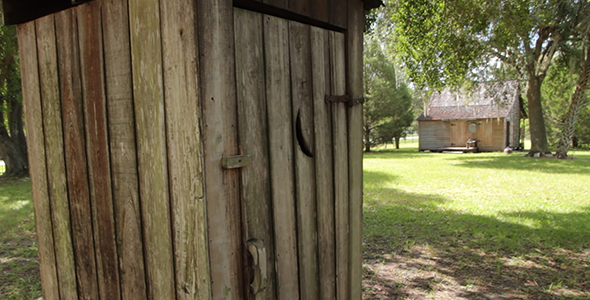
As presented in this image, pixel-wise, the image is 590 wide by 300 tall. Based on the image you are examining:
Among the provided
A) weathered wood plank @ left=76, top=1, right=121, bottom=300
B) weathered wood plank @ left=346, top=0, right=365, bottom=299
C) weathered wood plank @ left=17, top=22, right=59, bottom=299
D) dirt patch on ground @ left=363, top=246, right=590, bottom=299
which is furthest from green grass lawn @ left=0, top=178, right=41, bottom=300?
dirt patch on ground @ left=363, top=246, right=590, bottom=299

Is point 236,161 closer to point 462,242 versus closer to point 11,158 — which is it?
point 462,242

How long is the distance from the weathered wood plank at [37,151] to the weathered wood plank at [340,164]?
1732 mm

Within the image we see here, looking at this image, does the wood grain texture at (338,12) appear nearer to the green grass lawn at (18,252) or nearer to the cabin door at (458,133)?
the green grass lawn at (18,252)

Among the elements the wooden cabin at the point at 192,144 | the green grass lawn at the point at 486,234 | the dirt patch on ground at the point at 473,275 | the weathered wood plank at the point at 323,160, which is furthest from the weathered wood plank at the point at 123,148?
the green grass lawn at the point at 486,234

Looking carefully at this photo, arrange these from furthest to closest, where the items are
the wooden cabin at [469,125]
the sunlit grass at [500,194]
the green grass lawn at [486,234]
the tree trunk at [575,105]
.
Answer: the wooden cabin at [469,125], the tree trunk at [575,105], the sunlit grass at [500,194], the green grass lawn at [486,234]

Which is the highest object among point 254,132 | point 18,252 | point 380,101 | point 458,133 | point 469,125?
point 380,101

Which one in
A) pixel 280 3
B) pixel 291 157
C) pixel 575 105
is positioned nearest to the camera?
pixel 280 3

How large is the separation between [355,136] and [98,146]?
1569 millimetres

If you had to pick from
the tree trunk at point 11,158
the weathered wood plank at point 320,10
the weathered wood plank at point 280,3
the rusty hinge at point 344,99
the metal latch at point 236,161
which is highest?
the weathered wood plank at point 320,10

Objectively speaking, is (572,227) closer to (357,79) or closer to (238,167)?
(357,79)

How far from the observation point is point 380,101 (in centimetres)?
2636

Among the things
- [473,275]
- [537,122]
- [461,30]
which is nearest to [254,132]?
[473,275]

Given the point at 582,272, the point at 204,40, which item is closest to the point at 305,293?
the point at 204,40

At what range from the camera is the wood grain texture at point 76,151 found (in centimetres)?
190
